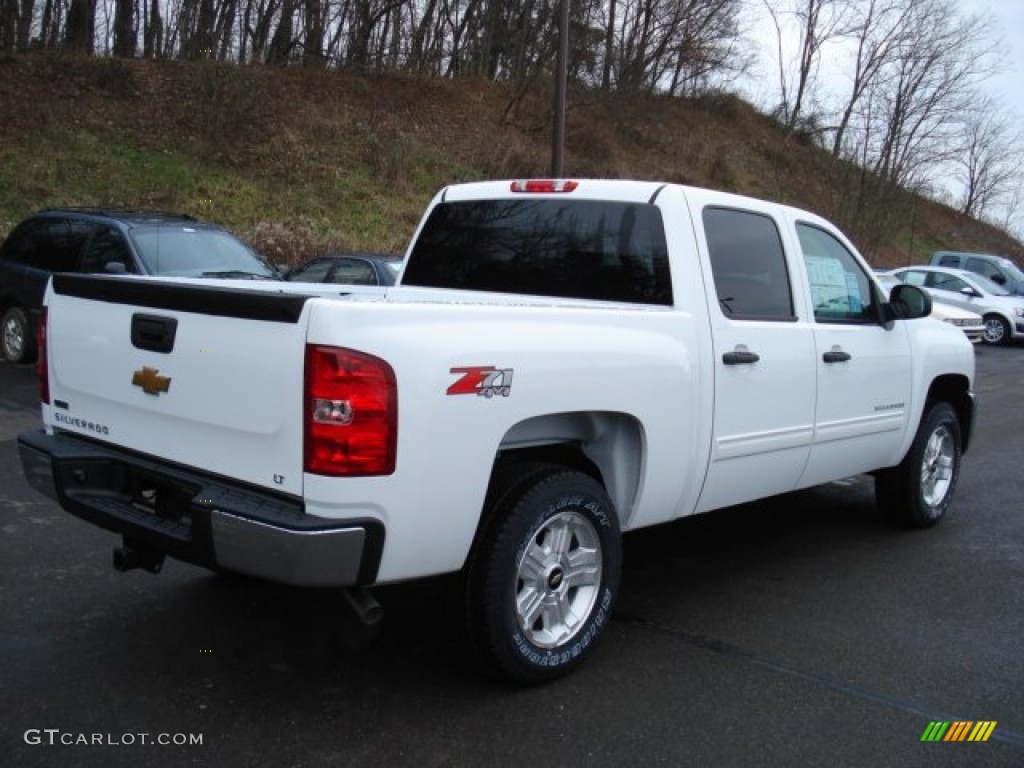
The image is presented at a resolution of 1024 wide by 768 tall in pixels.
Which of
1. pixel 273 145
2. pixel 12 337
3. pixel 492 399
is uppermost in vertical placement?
pixel 273 145

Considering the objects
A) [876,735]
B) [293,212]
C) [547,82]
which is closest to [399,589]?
[876,735]

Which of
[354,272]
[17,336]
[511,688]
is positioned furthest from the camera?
[354,272]

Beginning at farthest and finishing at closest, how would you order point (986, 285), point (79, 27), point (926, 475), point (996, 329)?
1. point (79, 27)
2. point (986, 285)
3. point (996, 329)
4. point (926, 475)

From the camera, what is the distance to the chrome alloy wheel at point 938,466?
5.99 m

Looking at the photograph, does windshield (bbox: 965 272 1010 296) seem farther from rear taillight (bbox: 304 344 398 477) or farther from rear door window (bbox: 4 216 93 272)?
rear taillight (bbox: 304 344 398 477)

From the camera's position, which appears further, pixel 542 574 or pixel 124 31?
pixel 124 31

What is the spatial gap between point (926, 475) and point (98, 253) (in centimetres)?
782

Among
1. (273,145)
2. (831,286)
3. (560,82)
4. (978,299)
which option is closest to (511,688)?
(831,286)

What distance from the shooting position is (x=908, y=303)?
5.39m

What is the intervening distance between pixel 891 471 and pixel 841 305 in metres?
1.35

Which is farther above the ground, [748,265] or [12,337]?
[748,265]

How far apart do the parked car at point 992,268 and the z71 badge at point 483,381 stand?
2264cm

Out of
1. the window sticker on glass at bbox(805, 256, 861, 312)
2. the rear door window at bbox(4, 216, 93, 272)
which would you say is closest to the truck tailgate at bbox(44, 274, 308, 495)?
the window sticker on glass at bbox(805, 256, 861, 312)

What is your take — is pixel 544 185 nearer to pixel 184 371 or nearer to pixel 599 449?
pixel 599 449
